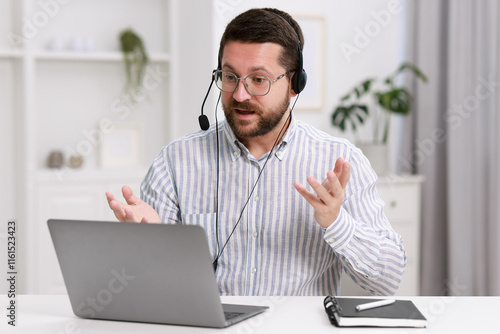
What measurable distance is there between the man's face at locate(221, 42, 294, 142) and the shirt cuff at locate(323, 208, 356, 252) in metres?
0.36

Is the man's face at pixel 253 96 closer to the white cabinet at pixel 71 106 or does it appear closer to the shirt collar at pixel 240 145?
the shirt collar at pixel 240 145

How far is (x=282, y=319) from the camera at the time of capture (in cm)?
130

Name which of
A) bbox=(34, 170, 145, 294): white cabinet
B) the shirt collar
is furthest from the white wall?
the shirt collar

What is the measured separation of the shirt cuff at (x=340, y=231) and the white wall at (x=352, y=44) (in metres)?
2.06

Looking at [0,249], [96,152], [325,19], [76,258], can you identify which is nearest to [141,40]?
[96,152]

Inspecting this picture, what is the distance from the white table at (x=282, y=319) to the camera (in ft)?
4.07

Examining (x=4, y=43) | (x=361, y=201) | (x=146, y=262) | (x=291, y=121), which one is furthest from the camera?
(x=4, y=43)

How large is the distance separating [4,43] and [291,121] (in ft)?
6.90

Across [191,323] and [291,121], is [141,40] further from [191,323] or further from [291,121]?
[191,323]

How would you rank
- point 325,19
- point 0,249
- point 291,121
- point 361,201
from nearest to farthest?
point 361,201
point 291,121
point 0,249
point 325,19

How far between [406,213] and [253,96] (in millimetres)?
1993

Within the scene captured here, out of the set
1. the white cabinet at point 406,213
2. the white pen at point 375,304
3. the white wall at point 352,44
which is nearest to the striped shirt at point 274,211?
the white pen at point 375,304

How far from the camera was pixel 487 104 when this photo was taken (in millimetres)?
3359

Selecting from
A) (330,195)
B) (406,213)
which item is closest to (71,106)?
(406,213)
